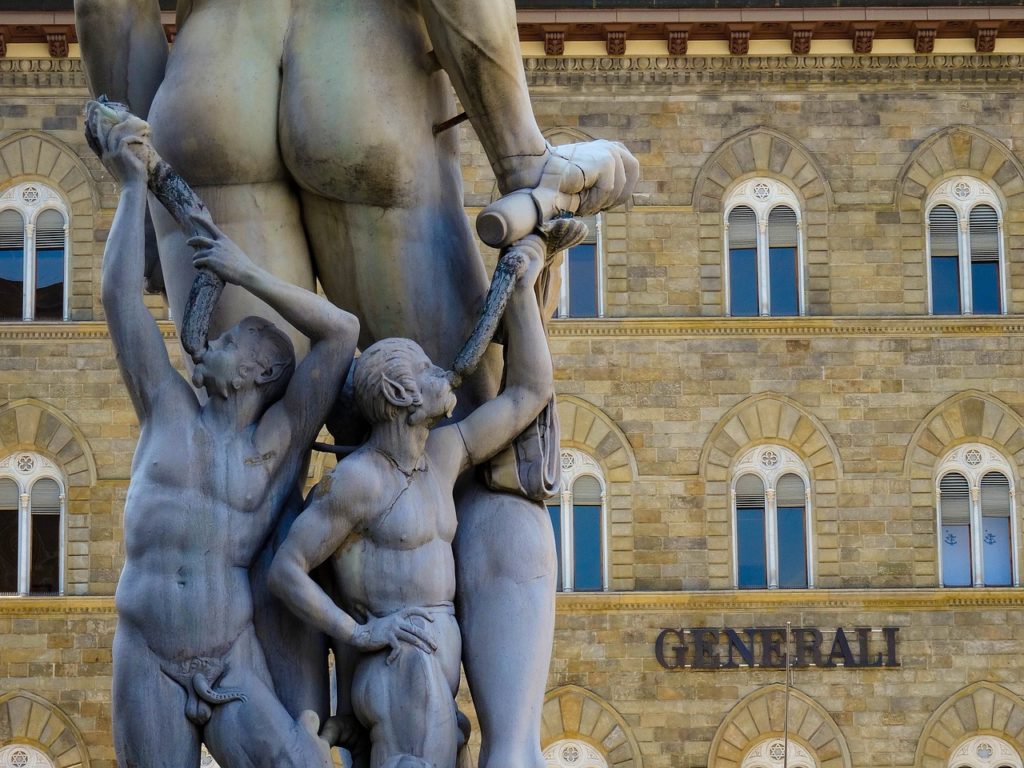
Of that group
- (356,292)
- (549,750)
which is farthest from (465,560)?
(549,750)

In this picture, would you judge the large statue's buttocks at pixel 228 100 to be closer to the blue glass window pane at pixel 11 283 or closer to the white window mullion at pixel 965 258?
the blue glass window pane at pixel 11 283

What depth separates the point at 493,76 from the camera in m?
4.04

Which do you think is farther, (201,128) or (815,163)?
(815,163)

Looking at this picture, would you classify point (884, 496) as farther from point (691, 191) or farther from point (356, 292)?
point (356, 292)

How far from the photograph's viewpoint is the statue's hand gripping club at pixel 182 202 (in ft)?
12.5

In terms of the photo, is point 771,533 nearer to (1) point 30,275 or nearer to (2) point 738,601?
(2) point 738,601

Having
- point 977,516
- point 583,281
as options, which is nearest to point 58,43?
point 583,281

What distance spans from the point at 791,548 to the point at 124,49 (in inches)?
917

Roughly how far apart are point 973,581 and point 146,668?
78.6 feet

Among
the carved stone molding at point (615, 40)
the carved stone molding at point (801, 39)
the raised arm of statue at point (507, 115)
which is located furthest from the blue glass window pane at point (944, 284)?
the raised arm of statue at point (507, 115)

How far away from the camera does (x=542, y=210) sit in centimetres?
404

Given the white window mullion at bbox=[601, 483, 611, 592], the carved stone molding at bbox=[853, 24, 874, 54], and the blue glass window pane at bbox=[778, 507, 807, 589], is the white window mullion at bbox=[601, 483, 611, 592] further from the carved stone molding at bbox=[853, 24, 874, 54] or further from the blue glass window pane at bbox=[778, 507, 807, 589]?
the carved stone molding at bbox=[853, 24, 874, 54]

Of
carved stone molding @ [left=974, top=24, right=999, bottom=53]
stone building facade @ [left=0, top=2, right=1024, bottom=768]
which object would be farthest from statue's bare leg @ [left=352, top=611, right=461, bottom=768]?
carved stone molding @ [left=974, top=24, right=999, bottom=53]

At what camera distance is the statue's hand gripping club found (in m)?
3.82
